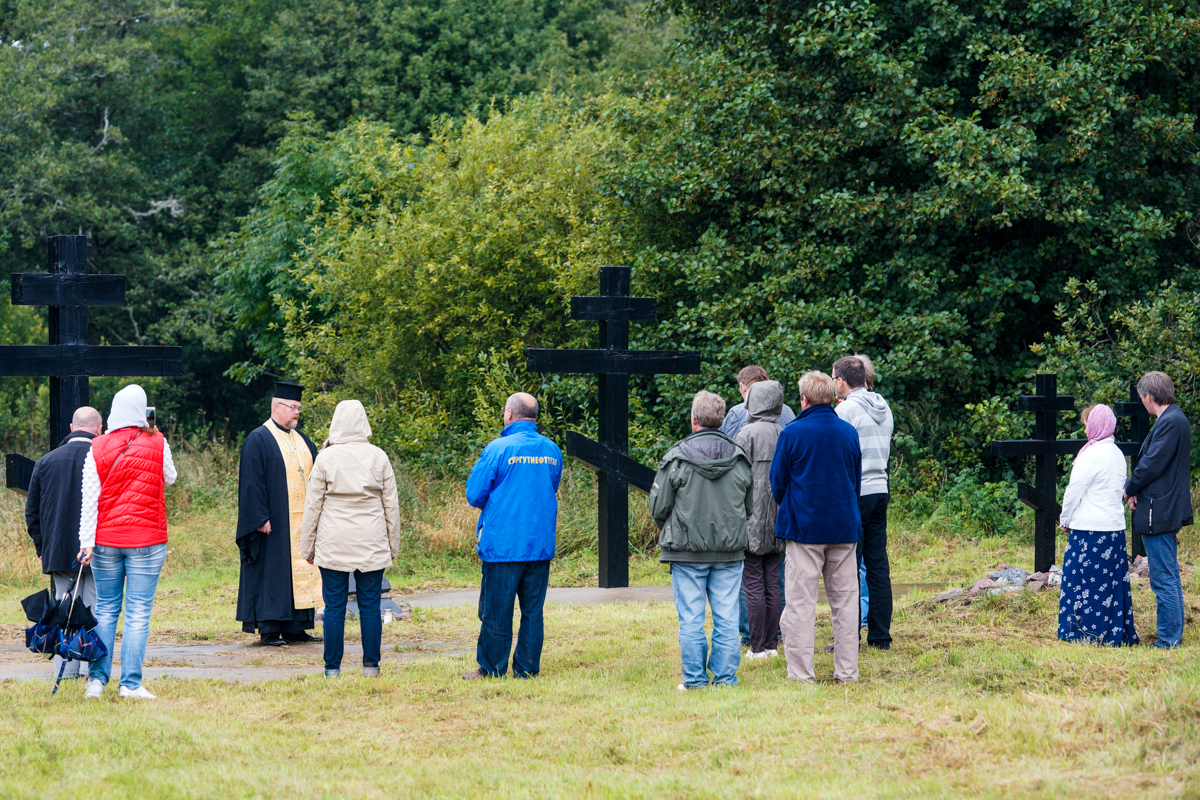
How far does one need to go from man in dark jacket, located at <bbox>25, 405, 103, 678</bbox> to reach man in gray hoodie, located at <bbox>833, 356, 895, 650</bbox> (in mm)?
4746

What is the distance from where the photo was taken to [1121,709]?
17.7ft

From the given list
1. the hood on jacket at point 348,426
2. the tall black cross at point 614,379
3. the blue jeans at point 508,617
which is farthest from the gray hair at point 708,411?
the tall black cross at point 614,379

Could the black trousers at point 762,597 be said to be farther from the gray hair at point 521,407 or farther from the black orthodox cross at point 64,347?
the black orthodox cross at point 64,347

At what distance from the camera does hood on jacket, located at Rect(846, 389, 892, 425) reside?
25.1ft

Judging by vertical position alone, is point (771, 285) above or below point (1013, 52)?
below

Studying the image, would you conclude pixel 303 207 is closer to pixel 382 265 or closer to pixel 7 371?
pixel 382 265

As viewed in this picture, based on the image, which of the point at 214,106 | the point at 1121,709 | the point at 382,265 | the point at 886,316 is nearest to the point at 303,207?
the point at 382,265

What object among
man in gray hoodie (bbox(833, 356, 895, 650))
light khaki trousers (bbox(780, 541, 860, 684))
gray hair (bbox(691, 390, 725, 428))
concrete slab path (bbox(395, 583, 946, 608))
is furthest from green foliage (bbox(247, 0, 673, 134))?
light khaki trousers (bbox(780, 541, 860, 684))

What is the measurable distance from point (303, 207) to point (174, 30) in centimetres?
1146

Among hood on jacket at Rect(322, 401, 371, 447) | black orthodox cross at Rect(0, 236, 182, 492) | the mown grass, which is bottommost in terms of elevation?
the mown grass

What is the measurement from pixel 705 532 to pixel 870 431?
5.10 feet

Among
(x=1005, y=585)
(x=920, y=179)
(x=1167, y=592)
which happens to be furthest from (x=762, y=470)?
(x=920, y=179)

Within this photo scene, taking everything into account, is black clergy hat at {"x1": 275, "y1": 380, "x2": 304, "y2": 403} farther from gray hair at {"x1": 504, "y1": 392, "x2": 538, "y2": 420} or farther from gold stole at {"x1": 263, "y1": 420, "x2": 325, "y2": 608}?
gray hair at {"x1": 504, "y1": 392, "x2": 538, "y2": 420}

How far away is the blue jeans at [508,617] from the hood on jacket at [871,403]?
7.38ft
